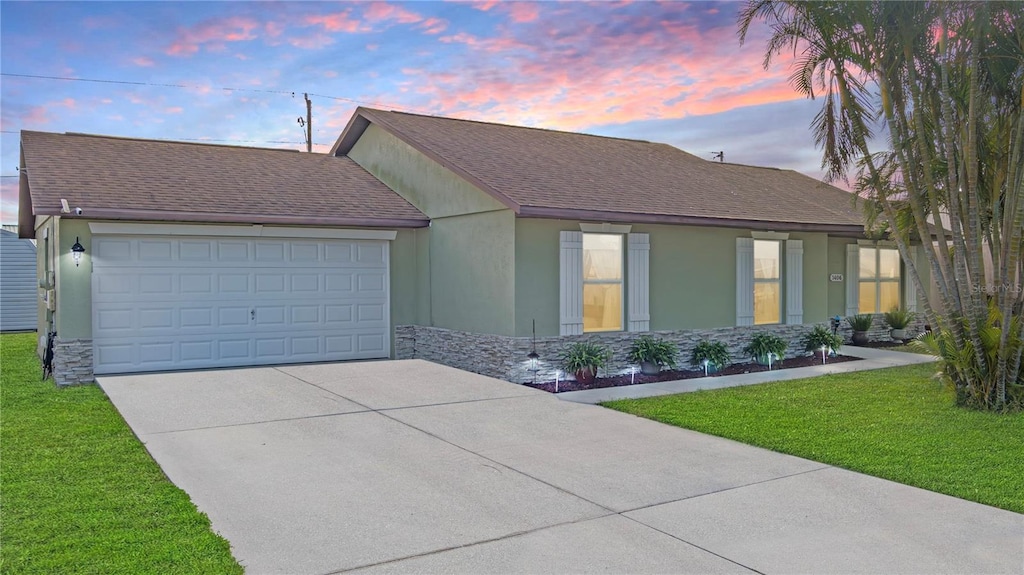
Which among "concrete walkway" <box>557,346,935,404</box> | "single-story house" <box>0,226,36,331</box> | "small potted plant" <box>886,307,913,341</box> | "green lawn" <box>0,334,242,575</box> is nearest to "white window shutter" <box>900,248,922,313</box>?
"small potted plant" <box>886,307,913,341</box>

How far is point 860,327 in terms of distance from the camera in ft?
53.5

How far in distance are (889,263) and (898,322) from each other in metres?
1.50

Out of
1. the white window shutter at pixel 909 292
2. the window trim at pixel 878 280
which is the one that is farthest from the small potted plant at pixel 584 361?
the white window shutter at pixel 909 292

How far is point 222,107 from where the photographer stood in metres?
26.5

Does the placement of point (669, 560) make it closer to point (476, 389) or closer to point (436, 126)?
point (476, 389)

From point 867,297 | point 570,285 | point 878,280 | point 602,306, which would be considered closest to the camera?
point 570,285

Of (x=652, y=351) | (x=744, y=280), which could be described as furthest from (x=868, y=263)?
(x=652, y=351)

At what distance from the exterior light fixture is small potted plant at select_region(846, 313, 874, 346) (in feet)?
48.9

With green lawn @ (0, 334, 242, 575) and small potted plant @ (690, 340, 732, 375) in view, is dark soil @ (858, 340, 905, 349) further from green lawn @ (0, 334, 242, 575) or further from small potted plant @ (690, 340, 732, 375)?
green lawn @ (0, 334, 242, 575)

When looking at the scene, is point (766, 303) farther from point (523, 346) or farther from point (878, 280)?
point (523, 346)

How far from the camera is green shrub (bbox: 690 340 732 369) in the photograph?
41.2 ft

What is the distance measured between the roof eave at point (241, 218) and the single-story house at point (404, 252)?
1.2 inches

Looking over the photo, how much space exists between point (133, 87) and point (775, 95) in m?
21.0

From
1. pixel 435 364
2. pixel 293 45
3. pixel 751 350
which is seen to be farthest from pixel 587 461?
pixel 293 45
